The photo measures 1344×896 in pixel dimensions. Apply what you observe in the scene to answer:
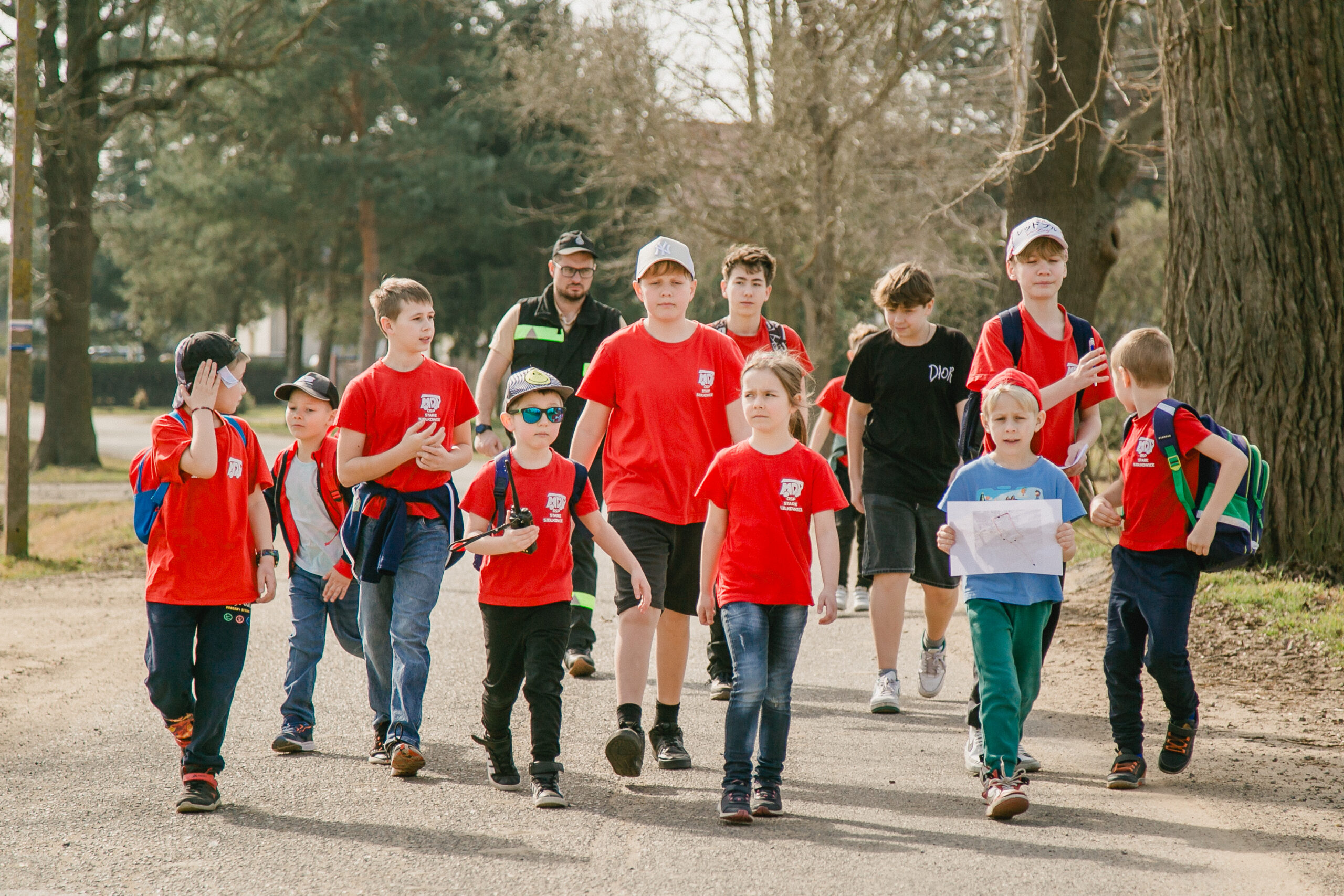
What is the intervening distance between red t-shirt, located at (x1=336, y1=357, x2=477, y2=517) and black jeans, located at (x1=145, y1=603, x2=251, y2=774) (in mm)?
749

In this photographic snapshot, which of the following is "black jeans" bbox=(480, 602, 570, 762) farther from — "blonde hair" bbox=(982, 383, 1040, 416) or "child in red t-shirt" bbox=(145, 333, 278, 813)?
"blonde hair" bbox=(982, 383, 1040, 416)

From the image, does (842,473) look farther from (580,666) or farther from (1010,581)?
(1010,581)

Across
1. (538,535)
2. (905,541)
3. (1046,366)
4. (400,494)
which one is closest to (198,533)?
(400,494)

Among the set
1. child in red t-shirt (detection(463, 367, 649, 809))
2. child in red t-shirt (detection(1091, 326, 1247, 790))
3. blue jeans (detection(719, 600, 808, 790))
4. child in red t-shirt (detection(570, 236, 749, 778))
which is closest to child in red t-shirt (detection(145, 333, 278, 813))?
child in red t-shirt (detection(463, 367, 649, 809))

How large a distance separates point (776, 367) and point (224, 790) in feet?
8.48

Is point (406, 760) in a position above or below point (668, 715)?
below

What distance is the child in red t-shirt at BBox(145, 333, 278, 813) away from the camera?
4.58m

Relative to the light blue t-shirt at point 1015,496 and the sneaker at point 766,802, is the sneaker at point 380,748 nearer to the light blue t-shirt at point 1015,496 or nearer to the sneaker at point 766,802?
the sneaker at point 766,802

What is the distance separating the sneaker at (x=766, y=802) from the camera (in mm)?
4449

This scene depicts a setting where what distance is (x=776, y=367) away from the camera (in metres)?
4.60

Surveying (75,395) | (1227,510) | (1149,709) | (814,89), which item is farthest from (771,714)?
(75,395)

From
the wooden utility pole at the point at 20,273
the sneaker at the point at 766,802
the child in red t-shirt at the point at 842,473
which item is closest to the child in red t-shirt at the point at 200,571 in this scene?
the sneaker at the point at 766,802

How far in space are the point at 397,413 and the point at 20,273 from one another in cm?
838

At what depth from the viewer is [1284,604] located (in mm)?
7488
